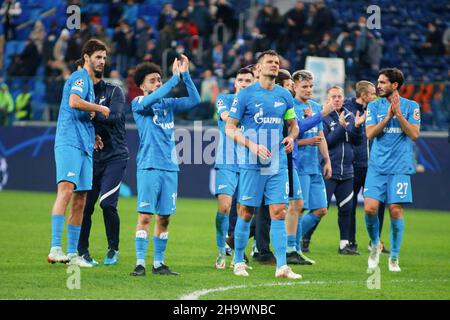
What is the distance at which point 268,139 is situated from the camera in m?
9.67

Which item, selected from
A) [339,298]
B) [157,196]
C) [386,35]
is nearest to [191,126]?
[386,35]

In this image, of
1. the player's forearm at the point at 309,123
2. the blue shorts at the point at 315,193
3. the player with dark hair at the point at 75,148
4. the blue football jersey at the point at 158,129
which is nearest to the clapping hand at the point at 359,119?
the blue shorts at the point at 315,193

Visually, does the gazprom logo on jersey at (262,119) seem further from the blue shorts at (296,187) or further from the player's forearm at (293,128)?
the blue shorts at (296,187)

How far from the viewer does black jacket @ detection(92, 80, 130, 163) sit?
1075 centimetres

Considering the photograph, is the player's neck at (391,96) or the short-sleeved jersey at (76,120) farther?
the player's neck at (391,96)

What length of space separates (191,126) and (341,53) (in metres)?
3.99

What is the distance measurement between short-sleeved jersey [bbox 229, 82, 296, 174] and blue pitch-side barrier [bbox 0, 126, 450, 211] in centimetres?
A: 1129

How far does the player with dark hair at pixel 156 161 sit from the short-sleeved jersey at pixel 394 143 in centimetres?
228

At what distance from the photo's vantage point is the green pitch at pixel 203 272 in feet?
27.9

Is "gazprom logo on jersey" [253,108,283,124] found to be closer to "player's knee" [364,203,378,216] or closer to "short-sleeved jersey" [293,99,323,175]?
"player's knee" [364,203,378,216]

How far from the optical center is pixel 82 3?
27.3 metres

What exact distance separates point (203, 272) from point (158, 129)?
1.70m

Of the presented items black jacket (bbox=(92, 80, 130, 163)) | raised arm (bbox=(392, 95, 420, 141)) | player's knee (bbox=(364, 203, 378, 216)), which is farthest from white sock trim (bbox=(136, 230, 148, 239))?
raised arm (bbox=(392, 95, 420, 141))
